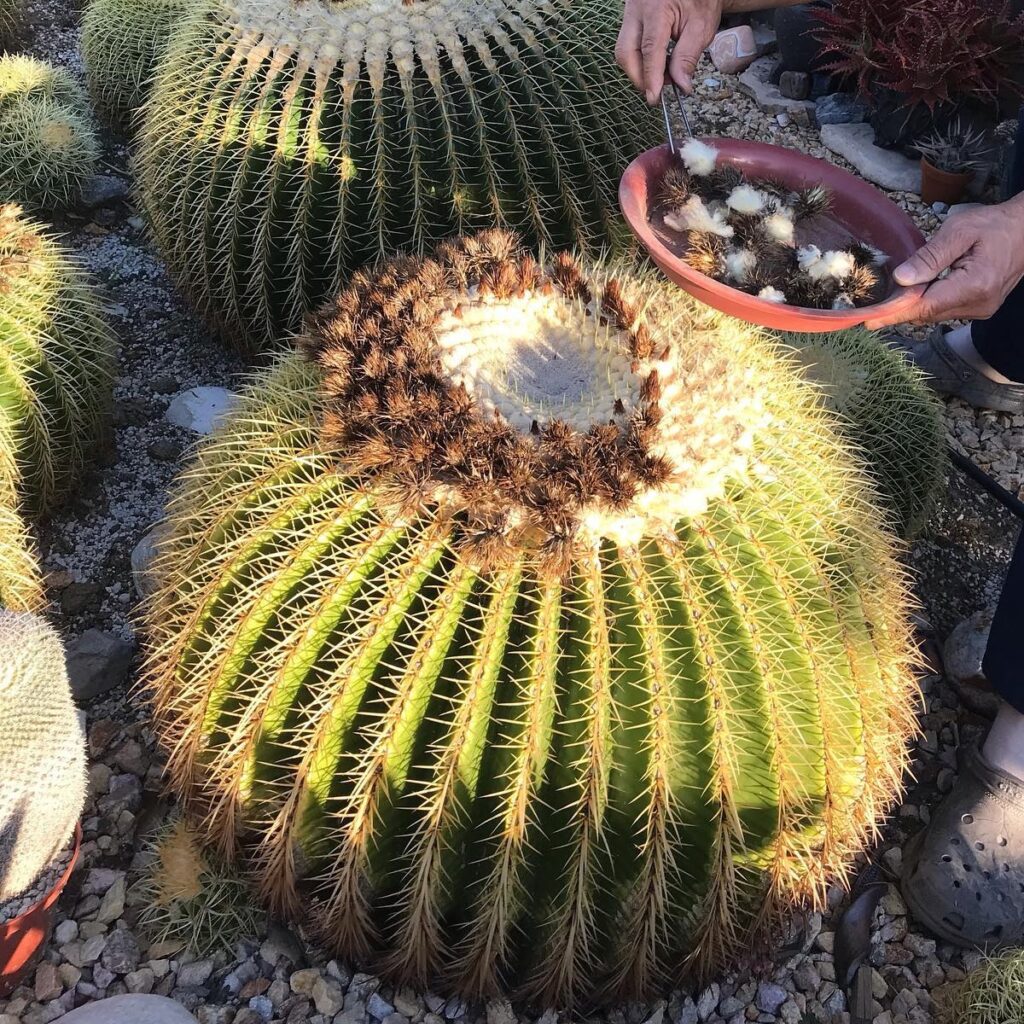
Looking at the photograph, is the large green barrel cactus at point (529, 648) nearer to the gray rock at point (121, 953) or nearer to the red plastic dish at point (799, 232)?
the red plastic dish at point (799, 232)

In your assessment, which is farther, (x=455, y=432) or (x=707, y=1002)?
(x=707, y=1002)

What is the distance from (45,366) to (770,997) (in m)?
2.13

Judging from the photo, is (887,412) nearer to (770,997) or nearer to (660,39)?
(660,39)

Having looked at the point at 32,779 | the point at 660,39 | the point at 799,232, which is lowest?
the point at 32,779

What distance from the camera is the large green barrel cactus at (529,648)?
147 centimetres

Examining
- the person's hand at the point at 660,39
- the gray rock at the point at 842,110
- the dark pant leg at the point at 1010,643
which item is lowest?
the dark pant leg at the point at 1010,643

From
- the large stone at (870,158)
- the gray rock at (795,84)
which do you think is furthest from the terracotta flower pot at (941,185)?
the gray rock at (795,84)

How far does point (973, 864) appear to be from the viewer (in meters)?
2.08

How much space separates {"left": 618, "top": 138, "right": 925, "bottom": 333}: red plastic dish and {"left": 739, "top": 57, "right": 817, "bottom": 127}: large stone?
9.12 ft

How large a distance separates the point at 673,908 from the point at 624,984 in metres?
0.17

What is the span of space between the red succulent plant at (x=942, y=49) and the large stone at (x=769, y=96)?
1.42 feet

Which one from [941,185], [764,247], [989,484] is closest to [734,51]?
[941,185]

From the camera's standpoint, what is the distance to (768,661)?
5.00 ft

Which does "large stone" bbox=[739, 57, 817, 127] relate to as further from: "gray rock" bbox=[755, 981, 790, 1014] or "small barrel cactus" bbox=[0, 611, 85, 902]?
"small barrel cactus" bbox=[0, 611, 85, 902]
